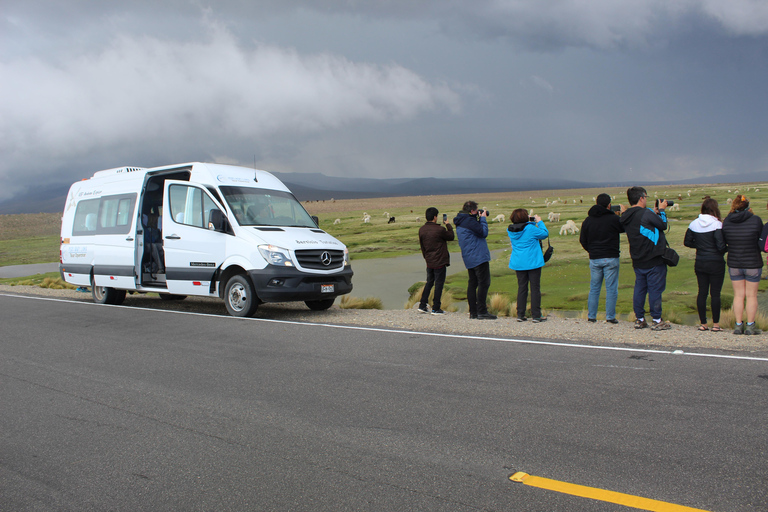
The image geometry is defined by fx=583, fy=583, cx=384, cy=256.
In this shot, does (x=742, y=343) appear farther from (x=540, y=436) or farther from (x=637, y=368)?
(x=540, y=436)

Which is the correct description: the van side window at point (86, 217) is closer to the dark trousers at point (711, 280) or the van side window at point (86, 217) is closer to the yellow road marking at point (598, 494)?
the dark trousers at point (711, 280)

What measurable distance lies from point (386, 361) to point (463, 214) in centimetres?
427

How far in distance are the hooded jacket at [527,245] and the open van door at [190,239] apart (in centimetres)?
546

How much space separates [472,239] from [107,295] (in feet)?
30.1

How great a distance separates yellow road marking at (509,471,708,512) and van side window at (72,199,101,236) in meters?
13.3

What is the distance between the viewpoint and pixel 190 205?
1188cm

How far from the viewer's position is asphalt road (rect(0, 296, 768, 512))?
3666 millimetres

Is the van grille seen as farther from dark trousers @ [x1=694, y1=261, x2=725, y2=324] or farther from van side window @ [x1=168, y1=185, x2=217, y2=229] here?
dark trousers @ [x1=694, y1=261, x2=725, y2=324]

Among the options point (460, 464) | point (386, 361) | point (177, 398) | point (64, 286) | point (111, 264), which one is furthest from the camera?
point (64, 286)

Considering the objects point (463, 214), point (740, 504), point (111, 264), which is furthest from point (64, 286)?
point (740, 504)

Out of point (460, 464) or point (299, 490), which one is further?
point (460, 464)

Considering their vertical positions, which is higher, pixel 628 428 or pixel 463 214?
pixel 463 214

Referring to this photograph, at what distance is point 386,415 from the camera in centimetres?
505

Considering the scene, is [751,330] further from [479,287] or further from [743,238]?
[479,287]
